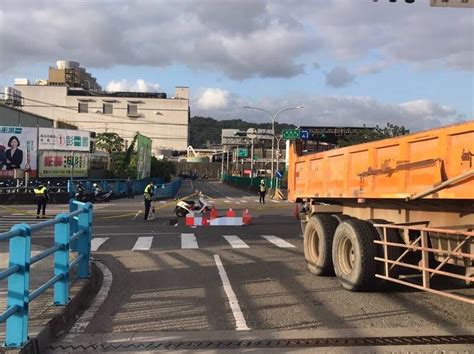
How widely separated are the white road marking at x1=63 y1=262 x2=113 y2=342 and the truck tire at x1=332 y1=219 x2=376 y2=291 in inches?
145

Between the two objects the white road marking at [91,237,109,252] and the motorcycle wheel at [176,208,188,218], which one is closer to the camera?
the white road marking at [91,237,109,252]

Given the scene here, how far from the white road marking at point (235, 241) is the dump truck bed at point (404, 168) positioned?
14.4 ft

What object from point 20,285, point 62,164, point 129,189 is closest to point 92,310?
point 20,285

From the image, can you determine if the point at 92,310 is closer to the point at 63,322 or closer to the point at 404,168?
the point at 63,322

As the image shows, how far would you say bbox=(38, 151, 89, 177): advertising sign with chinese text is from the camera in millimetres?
44312

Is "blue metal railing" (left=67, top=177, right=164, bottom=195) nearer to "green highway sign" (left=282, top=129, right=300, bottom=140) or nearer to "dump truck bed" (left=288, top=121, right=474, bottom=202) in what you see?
"green highway sign" (left=282, top=129, right=300, bottom=140)

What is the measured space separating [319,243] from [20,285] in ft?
20.7

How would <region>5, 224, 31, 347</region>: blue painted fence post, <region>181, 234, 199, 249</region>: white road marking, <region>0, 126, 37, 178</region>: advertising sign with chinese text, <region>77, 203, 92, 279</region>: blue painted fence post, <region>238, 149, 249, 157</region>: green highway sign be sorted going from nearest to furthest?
<region>5, 224, 31, 347</region>: blue painted fence post, <region>77, 203, 92, 279</region>: blue painted fence post, <region>181, 234, 199, 249</region>: white road marking, <region>0, 126, 37, 178</region>: advertising sign with chinese text, <region>238, 149, 249, 157</region>: green highway sign

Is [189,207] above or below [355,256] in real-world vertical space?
below

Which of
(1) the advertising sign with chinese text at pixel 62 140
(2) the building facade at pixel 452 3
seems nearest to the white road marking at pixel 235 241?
(2) the building facade at pixel 452 3

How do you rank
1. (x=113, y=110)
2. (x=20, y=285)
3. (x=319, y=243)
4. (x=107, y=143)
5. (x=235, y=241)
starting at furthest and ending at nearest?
(x=113, y=110) < (x=107, y=143) < (x=235, y=241) < (x=319, y=243) < (x=20, y=285)

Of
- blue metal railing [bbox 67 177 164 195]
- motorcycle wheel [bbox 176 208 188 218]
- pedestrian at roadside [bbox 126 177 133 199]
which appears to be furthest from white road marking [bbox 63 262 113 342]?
pedestrian at roadside [bbox 126 177 133 199]

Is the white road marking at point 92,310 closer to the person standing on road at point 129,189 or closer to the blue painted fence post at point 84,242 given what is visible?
the blue painted fence post at point 84,242

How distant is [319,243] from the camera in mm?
10789
